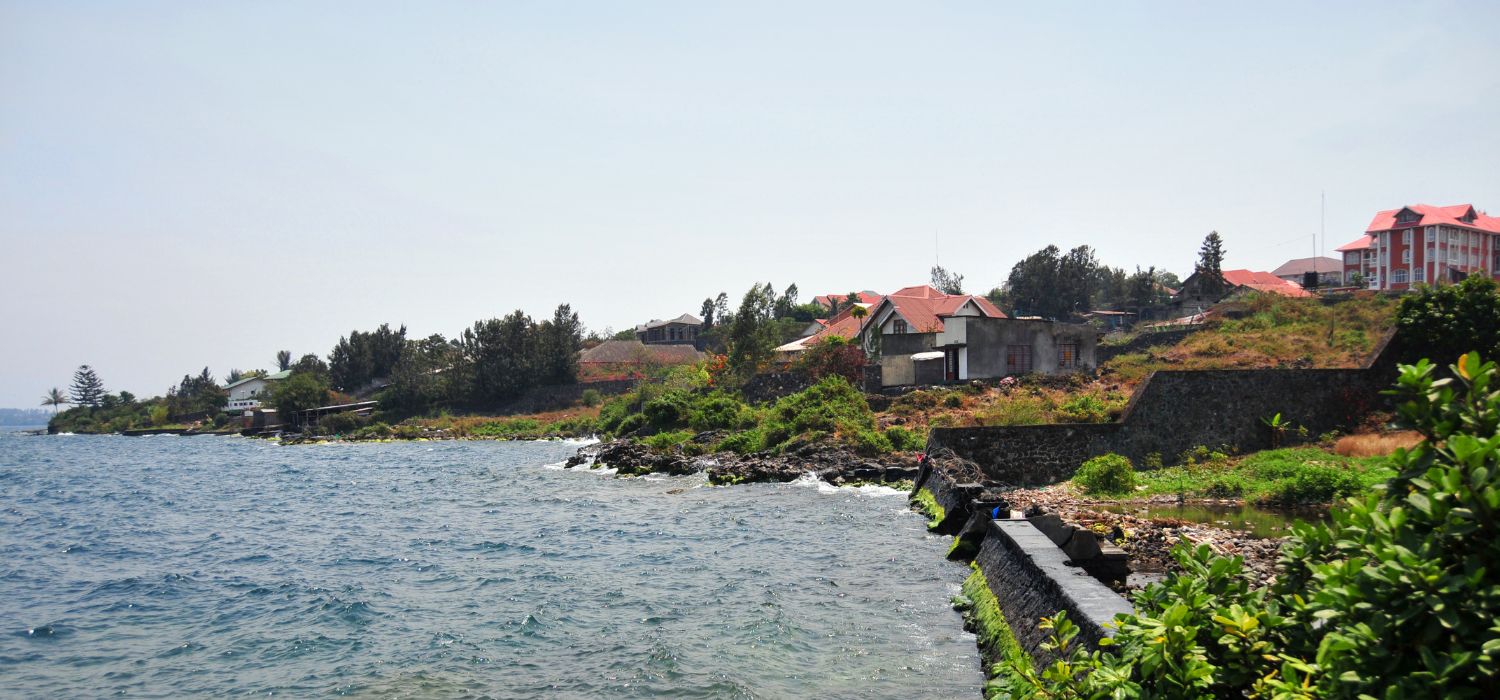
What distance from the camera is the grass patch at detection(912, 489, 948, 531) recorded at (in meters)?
20.6

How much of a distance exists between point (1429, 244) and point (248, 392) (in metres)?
120

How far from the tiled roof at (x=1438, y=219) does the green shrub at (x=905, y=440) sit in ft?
199

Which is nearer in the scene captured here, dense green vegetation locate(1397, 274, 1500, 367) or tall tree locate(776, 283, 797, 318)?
dense green vegetation locate(1397, 274, 1500, 367)

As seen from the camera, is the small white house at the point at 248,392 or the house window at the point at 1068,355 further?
the small white house at the point at 248,392

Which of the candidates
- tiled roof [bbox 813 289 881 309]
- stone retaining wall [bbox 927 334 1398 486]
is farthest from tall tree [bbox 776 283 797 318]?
stone retaining wall [bbox 927 334 1398 486]

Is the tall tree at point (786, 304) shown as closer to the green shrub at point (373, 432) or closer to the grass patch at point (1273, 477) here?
the green shrub at point (373, 432)

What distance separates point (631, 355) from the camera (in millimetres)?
91438

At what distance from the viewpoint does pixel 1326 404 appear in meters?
25.3

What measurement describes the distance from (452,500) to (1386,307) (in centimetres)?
4987

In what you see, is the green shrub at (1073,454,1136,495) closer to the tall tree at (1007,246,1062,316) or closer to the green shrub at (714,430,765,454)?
the green shrub at (714,430,765,454)

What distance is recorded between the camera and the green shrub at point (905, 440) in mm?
32531

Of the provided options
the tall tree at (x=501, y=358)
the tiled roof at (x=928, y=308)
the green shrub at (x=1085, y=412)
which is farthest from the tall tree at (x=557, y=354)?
the green shrub at (x=1085, y=412)

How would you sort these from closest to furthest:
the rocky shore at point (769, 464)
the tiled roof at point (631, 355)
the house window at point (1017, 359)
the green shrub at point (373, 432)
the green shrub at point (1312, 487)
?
the green shrub at point (1312, 487) → the rocky shore at point (769, 464) → the house window at point (1017, 359) → the green shrub at point (373, 432) → the tiled roof at point (631, 355)

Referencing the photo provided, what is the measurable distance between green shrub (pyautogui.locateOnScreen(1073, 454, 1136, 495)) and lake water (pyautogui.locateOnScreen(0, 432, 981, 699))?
4.46 metres
